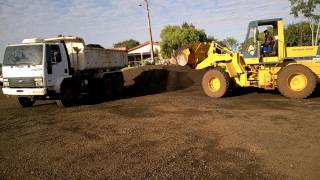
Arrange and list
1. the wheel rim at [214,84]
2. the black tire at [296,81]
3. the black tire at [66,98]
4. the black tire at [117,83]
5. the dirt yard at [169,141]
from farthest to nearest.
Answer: the black tire at [117,83], the wheel rim at [214,84], the black tire at [66,98], the black tire at [296,81], the dirt yard at [169,141]

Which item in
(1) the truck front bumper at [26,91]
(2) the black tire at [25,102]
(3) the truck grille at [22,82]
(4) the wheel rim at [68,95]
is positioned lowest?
(2) the black tire at [25,102]

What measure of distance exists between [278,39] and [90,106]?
314 inches

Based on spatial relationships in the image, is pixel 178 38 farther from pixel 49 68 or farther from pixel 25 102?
pixel 49 68

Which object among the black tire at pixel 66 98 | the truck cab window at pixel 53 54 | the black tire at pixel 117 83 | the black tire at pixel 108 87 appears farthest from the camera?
the black tire at pixel 117 83

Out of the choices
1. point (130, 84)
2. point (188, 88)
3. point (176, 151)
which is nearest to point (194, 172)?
point (176, 151)

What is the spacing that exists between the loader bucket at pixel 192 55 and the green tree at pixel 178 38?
3588cm

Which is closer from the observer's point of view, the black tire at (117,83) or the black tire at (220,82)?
the black tire at (220,82)

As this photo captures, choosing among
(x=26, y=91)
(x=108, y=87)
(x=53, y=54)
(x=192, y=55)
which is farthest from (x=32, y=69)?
(x=192, y=55)

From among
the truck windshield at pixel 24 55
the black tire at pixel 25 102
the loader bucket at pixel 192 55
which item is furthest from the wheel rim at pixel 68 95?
the loader bucket at pixel 192 55

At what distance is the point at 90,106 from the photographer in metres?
14.7

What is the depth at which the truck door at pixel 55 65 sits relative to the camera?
13688 mm

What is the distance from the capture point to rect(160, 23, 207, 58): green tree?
52.7m

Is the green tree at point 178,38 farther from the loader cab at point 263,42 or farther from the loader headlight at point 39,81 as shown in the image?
the loader headlight at point 39,81

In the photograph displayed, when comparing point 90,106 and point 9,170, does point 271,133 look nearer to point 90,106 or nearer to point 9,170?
point 9,170
